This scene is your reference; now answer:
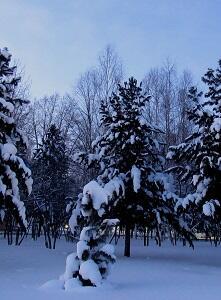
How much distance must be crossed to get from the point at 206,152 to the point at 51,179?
13.5 m

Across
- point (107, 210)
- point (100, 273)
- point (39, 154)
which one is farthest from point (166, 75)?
point (100, 273)

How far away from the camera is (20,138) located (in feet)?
50.6

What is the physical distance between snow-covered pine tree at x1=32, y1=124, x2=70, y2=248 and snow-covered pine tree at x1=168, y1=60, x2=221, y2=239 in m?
10.6

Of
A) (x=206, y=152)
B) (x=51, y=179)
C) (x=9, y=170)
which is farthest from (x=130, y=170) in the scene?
(x=51, y=179)

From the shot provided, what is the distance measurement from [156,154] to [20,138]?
698 cm

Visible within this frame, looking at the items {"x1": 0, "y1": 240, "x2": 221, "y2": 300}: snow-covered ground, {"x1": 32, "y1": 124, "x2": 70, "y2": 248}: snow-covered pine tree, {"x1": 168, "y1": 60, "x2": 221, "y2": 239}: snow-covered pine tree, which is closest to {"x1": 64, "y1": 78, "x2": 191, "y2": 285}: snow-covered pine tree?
{"x1": 168, "y1": 60, "x2": 221, "y2": 239}: snow-covered pine tree

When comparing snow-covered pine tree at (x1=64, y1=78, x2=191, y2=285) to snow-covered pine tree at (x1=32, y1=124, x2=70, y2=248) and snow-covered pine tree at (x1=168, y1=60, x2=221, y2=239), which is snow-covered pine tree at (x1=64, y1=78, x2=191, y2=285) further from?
snow-covered pine tree at (x1=32, y1=124, x2=70, y2=248)

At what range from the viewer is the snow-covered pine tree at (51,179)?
2748 cm

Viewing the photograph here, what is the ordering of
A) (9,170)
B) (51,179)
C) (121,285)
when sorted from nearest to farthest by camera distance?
(121,285) → (9,170) → (51,179)

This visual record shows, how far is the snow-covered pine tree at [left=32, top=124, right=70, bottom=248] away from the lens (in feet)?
90.2

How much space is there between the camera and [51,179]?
28.4 m

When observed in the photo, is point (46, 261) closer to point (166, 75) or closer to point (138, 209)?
Result: point (138, 209)

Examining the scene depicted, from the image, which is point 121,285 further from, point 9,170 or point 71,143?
point 71,143

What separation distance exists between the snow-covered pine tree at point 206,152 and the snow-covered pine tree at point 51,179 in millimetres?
10650
